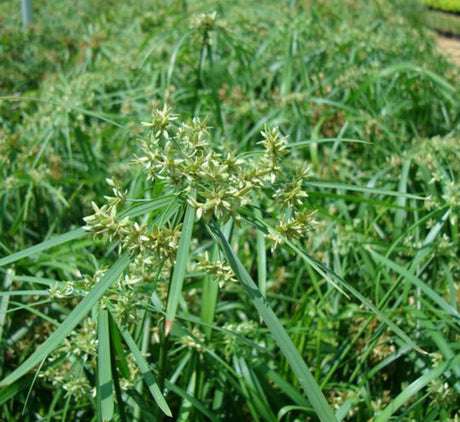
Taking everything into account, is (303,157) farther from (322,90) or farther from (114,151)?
(114,151)

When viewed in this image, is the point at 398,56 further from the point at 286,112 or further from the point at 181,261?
the point at 181,261

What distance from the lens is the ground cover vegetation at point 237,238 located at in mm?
1323

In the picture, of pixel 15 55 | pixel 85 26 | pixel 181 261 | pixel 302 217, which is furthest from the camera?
pixel 85 26

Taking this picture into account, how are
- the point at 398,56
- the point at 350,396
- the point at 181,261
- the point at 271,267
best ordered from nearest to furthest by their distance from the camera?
the point at 181,261 → the point at 350,396 → the point at 271,267 → the point at 398,56

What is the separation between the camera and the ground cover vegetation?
1.32 meters

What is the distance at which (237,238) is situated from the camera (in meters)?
2.64

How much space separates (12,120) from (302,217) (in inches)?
98.8

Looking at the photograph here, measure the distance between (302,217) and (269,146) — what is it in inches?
7.0

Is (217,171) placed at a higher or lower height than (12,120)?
higher

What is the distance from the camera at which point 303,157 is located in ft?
10.6

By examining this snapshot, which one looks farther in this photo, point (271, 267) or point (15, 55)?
point (15, 55)

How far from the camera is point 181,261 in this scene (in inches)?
46.2

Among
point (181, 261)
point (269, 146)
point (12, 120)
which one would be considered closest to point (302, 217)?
point (269, 146)

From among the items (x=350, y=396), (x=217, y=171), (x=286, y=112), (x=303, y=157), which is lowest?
(x=350, y=396)
